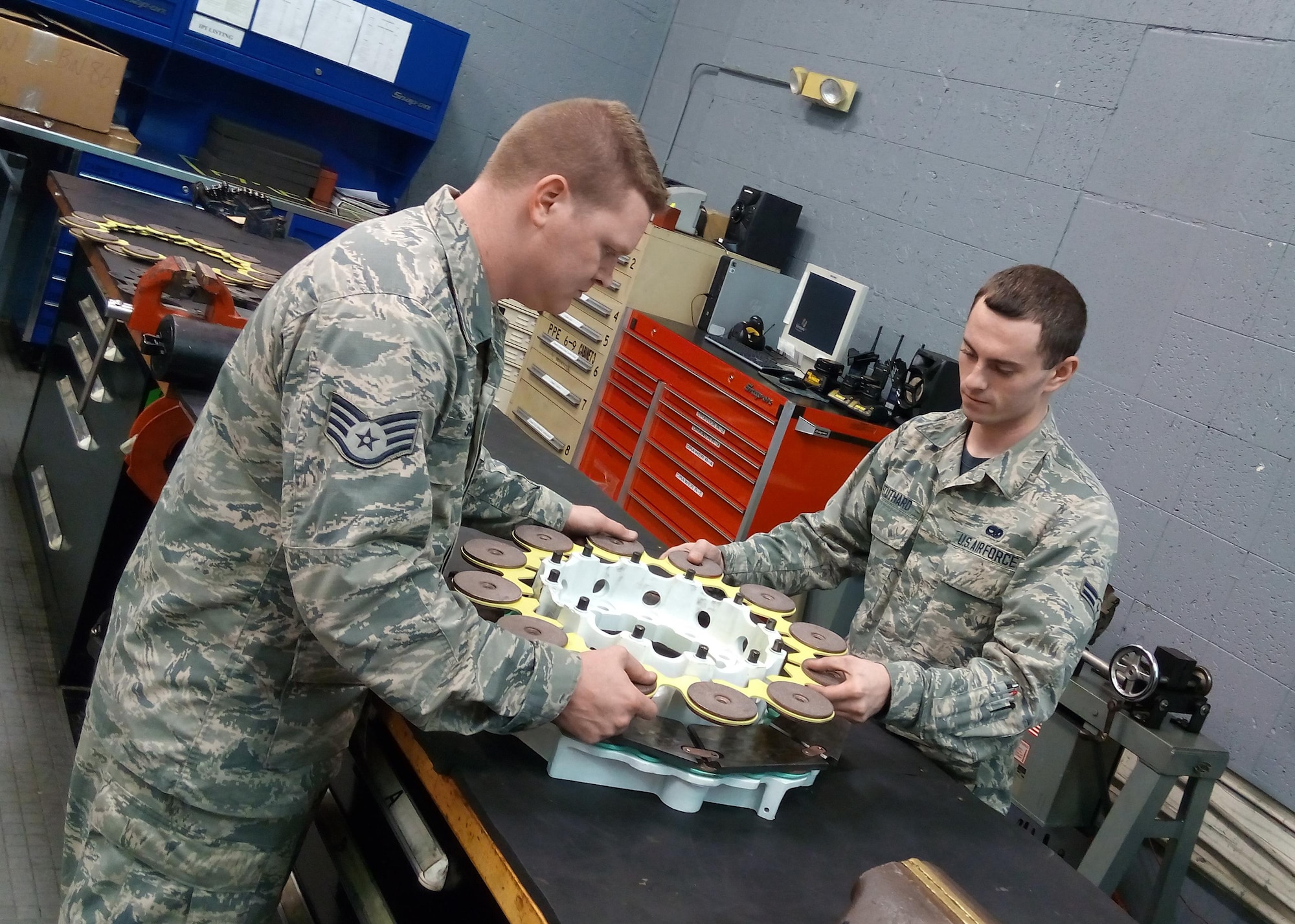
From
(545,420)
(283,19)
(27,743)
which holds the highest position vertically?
(283,19)

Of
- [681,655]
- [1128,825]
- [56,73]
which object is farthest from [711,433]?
[56,73]

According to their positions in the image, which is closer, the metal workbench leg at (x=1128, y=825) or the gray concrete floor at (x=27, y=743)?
the gray concrete floor at (x=27, y=743)

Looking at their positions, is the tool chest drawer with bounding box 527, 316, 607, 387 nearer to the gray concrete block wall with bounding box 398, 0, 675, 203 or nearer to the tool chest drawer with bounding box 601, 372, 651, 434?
the tool chest drawer with bounding box 601, 372, 651, 434

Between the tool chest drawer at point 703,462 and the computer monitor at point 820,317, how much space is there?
1.89ft

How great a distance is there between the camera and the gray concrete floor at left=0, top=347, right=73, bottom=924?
70.7 inches

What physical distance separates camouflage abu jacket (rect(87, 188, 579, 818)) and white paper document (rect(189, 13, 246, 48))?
347 cm

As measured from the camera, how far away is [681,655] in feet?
4.22

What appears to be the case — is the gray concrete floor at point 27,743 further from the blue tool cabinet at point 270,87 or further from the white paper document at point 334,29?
the white paper document at point 334,29

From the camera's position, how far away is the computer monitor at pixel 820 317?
12.4 feet

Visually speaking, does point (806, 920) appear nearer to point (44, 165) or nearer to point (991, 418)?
point (991, 418)

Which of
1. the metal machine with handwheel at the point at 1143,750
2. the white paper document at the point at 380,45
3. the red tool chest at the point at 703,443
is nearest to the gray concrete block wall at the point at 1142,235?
the metal machine with handwheel at the point at 1143,750

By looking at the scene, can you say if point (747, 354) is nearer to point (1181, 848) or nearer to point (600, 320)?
point (600, 320)

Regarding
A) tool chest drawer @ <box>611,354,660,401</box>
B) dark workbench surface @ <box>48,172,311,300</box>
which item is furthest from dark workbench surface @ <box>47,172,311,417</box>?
tool chest drawer @ <box>611,354,660,401</box>

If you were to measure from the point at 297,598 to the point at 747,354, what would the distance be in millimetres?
2991
